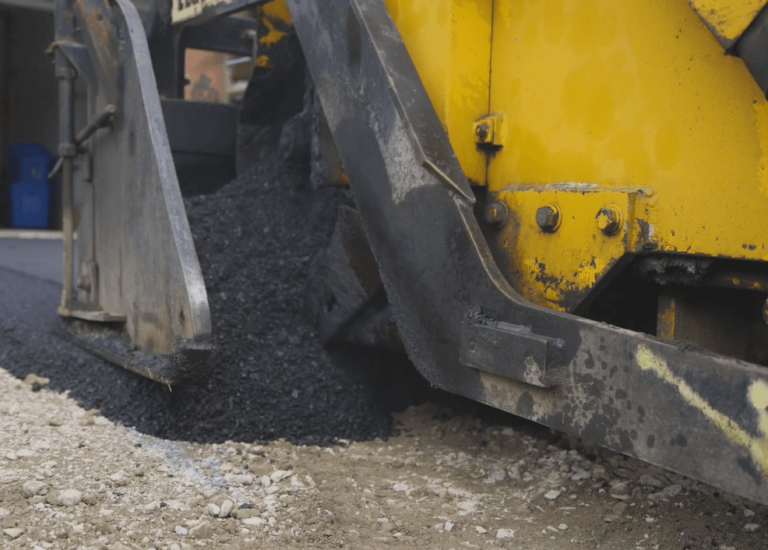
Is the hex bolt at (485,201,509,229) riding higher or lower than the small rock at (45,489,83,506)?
higher

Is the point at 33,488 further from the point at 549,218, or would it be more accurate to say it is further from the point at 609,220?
the point at 609,220

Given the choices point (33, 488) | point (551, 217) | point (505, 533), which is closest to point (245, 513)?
point (33, 488)

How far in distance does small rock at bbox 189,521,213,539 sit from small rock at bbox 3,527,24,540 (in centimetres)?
39

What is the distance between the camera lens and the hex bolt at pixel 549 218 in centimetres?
190

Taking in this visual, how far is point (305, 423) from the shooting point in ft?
8.97

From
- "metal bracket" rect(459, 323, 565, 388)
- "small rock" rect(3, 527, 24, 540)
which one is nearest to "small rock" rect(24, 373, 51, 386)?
"small rock" rect(3, 527, 24, 540)

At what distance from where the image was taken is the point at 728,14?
1.44m

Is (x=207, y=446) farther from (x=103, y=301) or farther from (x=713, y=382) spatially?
(x=713, y=382)

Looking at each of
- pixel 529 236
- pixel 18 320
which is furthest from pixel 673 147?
pixel 18 320

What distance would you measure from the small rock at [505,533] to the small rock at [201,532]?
0.74m

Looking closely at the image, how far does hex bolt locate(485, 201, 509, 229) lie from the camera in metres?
2.08

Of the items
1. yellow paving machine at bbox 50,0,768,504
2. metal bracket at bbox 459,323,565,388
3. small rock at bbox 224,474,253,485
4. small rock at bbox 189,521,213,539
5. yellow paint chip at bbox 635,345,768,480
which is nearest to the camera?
yellow paint chip at bbox 635,345,768,480

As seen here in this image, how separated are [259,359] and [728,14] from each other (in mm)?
1962

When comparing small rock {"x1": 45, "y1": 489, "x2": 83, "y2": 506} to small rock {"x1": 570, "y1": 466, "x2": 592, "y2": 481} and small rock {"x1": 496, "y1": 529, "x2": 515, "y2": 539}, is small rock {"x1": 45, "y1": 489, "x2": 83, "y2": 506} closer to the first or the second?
small rock {"x1": 496, "y1": 529, "x2": 515, "y2": 539}
